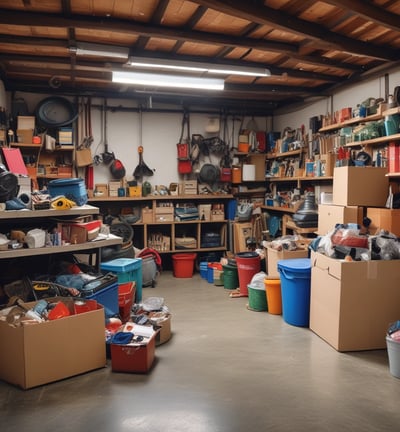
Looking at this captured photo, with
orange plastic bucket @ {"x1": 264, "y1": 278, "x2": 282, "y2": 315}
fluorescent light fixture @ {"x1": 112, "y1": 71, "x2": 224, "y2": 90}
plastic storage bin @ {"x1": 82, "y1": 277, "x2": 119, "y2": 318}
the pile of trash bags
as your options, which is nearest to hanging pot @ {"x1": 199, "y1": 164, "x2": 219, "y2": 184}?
fluorescent light fixture @ {"x1": 112, "y1": 71, "x2": 224, "y2": 90}

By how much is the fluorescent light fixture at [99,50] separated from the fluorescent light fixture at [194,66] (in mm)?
159

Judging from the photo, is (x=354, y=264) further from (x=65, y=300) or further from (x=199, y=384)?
(x=65, y=300)

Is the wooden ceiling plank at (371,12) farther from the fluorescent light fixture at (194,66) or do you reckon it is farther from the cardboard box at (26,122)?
the cardboard box at (26,122)

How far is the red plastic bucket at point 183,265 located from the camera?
6.62 meters

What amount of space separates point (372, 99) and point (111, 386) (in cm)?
418

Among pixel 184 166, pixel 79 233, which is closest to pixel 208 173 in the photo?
pixel 184 166

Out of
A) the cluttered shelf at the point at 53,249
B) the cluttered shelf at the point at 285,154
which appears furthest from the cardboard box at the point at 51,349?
the cluttered shelf at the point at 285,154

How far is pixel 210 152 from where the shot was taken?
24.3 ft

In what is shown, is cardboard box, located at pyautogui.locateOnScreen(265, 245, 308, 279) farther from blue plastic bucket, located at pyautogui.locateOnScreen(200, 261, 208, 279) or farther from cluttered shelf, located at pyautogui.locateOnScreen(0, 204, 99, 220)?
cluttered shelf, located at pyautogui.locateOnScreen(0, 204, 99, 220)

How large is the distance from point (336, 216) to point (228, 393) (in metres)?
2.30

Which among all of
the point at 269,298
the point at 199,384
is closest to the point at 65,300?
the point at 199,384

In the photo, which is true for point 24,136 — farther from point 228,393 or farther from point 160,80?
point 228,393

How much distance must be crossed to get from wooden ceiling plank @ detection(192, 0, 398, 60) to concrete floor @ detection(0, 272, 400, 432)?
9.37 feet

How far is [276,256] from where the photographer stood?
194 inches
